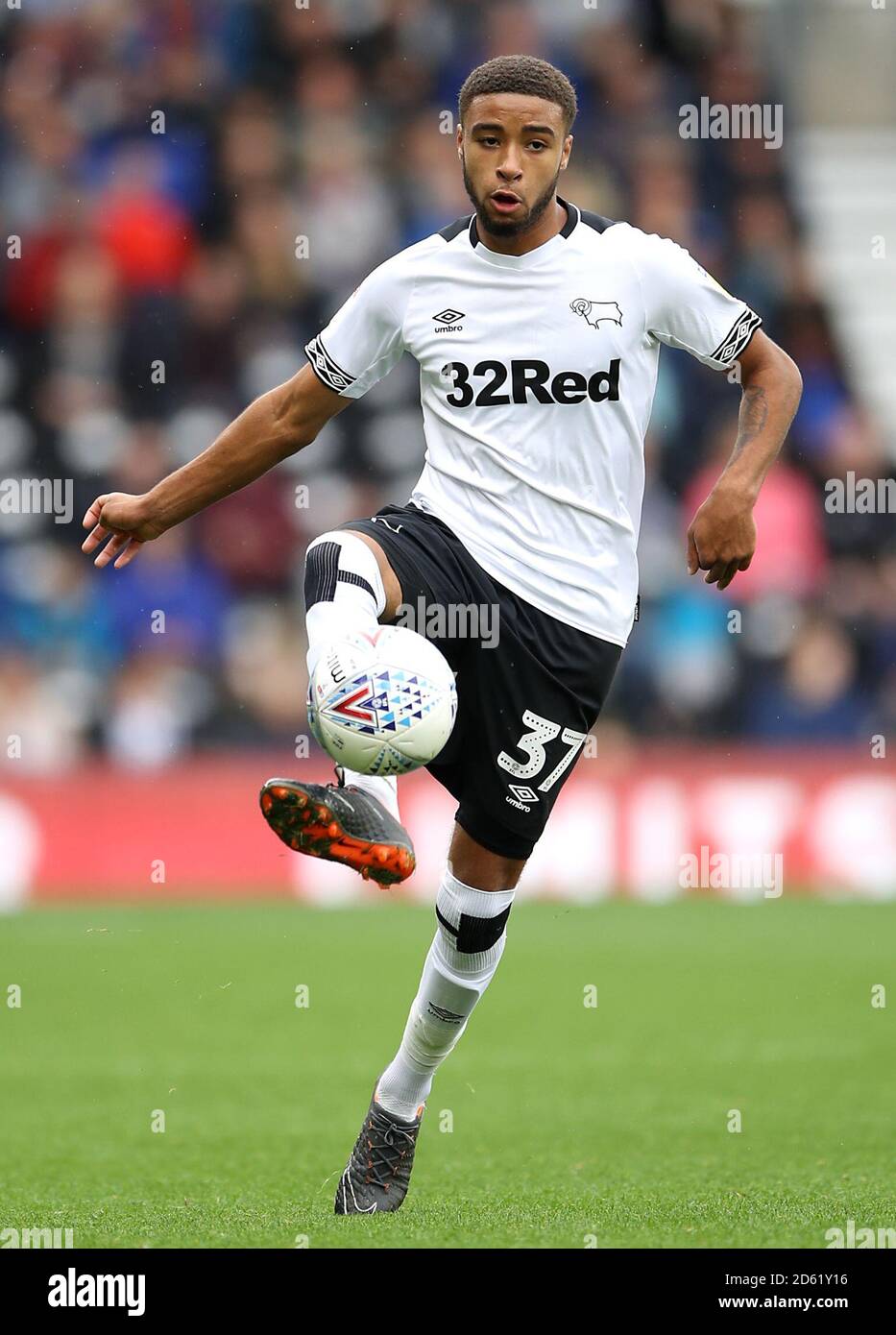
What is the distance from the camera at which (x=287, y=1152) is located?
6.51 m

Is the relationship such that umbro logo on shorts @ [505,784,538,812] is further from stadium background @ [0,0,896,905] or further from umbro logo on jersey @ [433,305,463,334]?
stadium background @ [0,0,896,905]

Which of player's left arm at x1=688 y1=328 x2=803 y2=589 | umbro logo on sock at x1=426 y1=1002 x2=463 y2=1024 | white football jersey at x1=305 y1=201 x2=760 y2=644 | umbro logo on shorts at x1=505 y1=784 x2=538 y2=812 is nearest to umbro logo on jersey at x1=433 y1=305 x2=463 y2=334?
white football jersey at x1=305 y1=201 x2=760 y2=644

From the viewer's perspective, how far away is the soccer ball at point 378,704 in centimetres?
458

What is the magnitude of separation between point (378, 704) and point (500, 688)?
83cm

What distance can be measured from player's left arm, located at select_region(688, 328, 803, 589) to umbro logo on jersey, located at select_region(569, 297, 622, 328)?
38 centimetres

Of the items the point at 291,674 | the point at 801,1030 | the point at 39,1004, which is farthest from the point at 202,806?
the point at 801,1030

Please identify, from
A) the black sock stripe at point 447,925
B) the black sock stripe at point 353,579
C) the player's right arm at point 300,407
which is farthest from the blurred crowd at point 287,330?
the black sock stripe at point 353,579

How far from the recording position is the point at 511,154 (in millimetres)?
5133

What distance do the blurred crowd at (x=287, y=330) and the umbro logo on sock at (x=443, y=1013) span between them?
311 inches

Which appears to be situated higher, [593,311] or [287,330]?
[287,330]

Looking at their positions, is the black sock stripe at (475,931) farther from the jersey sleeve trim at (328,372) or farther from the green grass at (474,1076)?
the jersey sleeve trim at (328,372)

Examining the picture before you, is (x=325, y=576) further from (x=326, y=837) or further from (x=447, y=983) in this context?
(x=447, y=983)

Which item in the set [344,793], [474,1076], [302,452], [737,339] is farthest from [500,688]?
[302,452]

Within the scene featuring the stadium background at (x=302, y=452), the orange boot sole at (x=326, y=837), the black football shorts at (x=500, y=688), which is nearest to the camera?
the orange boot sole at (x=326, y=837)
